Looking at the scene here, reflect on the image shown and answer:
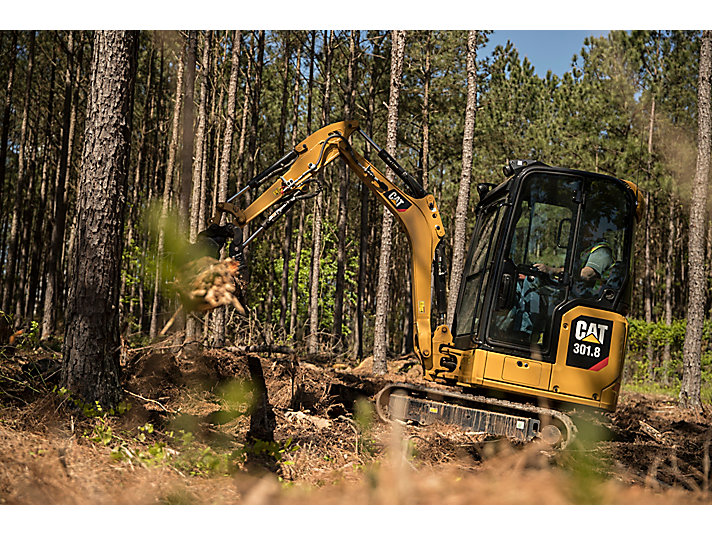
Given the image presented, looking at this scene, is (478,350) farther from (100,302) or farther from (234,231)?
(100,302)

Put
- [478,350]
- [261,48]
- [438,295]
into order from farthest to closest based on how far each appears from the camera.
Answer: [261,48]
[438,295]
[478,350]

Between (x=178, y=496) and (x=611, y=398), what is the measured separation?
5.16 meters

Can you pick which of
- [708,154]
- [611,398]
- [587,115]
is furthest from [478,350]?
[587,115]

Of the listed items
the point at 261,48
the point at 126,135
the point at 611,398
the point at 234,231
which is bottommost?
the point at 611,398

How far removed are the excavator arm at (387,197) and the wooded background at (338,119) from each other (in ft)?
19.9

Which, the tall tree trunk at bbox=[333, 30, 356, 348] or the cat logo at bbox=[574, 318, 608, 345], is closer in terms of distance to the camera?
the cat logo at bbox=[574, 318, 608, 345]

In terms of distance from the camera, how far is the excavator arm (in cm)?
792

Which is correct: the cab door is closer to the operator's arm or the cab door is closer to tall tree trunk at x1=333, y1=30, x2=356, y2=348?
the operator's arm

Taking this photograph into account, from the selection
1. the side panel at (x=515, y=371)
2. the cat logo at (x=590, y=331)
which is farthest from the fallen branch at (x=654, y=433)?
the side panel at (x=515, y=371)

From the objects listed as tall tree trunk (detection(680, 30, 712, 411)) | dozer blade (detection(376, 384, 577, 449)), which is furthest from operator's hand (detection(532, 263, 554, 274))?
tall tree trunk (detection(680, 30, 712, 411))

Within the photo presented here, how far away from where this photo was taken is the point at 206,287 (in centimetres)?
536

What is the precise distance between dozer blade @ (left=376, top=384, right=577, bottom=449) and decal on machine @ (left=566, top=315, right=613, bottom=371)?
2.16 ft

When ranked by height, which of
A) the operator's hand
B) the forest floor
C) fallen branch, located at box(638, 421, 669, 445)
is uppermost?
the operator's hand

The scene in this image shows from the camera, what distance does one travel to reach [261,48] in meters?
19.1
